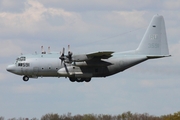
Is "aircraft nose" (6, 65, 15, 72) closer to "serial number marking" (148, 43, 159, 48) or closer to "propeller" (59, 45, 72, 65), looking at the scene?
"propeller" (59, 45, 72, 65)

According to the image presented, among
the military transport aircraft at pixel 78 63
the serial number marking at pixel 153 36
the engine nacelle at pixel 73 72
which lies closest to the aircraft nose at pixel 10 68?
the military transport aircraft at pixel 78 63

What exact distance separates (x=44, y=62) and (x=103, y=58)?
535 centimetres

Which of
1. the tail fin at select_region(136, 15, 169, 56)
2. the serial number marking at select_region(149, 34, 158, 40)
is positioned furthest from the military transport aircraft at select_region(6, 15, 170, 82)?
the serial number marking at select_region(149, 34, 158, 40)

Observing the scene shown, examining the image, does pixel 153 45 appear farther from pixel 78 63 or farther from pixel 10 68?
pixel 10 68

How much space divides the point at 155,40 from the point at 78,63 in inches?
317

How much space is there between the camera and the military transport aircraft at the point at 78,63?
83.4 meters

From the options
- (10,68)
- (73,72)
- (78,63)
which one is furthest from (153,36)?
(10,68)

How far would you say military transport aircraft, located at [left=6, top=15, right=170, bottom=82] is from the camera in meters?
83.4

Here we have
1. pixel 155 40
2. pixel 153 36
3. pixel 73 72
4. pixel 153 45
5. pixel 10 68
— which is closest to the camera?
pixel 73 72

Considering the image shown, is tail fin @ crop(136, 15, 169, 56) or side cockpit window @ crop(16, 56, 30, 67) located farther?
tail fin @ crop(136, 15, 169, 56)

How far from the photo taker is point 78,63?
8325 centimetres

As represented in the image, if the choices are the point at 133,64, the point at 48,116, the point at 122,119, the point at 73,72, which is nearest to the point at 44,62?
the point at 73,72

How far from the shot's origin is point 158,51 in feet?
281

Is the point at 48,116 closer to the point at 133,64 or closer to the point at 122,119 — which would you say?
the point at 122,119
